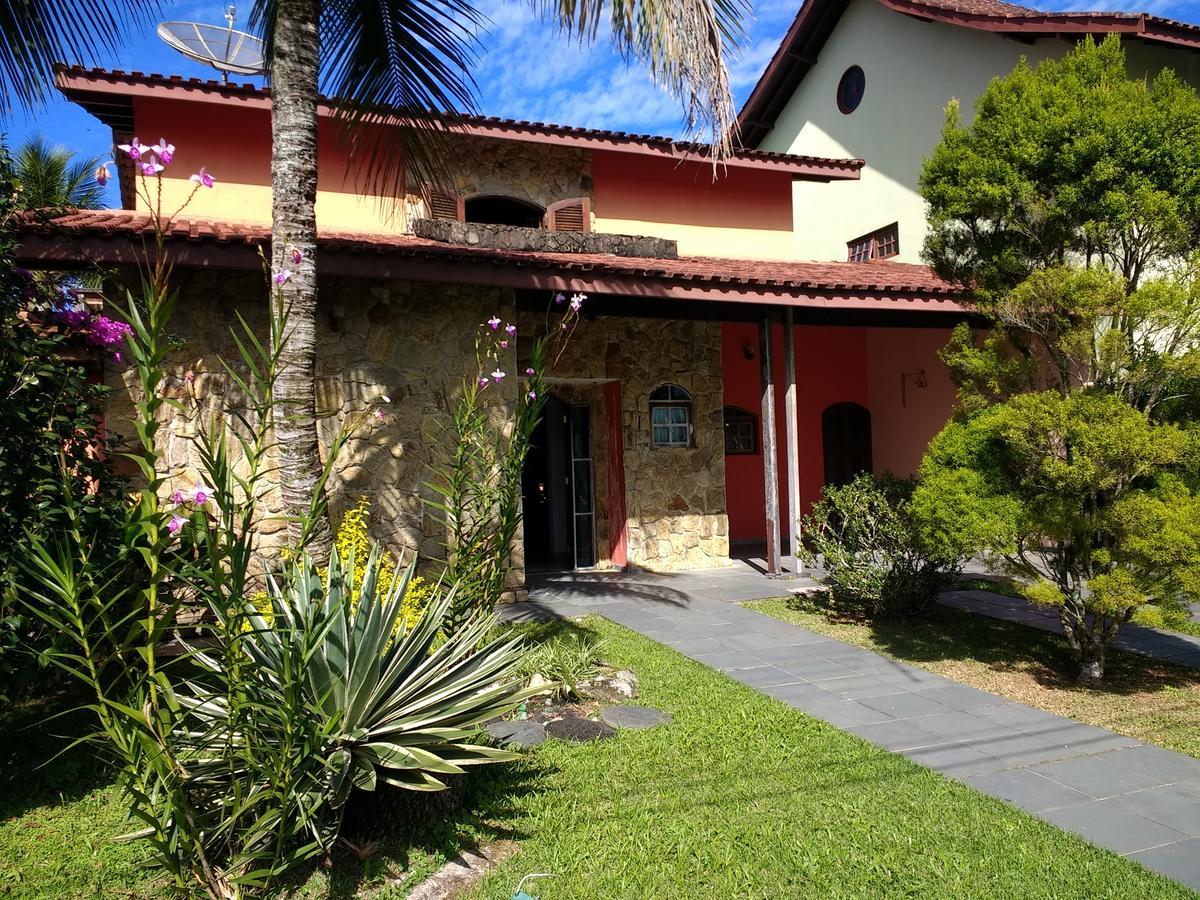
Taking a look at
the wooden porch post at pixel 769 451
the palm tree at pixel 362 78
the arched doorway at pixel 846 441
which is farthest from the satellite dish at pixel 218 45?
the arched doorway at pixel 846 441

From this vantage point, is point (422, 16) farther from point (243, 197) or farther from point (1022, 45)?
point (1022, 45)

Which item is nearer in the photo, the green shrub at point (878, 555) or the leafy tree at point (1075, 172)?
the leafy tree at point (1075, 172)

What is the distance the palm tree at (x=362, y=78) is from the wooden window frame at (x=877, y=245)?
365 inches

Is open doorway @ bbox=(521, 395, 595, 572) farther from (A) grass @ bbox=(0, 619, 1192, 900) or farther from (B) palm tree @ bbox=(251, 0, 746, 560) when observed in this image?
(A) grass @ bbox=(0, 619, 1192, 900)

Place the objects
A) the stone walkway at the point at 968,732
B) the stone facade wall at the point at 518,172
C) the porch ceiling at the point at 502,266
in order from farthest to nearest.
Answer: the stone facade wall at the point at 518,172, the porch ceiling at the point at 502,266, the stone walkway at the point at 968,732

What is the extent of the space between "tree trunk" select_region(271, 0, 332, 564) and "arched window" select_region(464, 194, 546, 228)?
5.67 metres

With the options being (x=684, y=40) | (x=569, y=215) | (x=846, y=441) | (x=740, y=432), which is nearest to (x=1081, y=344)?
(x=684, y=40)

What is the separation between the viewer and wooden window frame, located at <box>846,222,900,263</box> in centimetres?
1400

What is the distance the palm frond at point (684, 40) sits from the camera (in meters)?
5.39

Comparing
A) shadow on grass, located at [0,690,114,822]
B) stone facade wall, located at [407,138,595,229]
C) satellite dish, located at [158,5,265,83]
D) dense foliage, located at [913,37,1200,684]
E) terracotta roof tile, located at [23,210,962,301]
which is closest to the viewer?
shadow on grass, located at [0,690,114,822]

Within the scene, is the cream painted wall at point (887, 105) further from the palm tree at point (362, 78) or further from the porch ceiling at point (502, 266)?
the palm tree at point (362, 78)

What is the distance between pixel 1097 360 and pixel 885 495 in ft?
8.44

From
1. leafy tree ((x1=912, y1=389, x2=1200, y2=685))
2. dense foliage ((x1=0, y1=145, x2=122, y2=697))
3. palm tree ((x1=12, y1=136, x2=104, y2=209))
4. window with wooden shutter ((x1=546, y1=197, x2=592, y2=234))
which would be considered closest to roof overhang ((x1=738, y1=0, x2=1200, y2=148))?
window with wooden shutter ((x1=546, y1=197, x2=592, y2=234))

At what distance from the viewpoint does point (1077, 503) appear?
5496 millimetres
